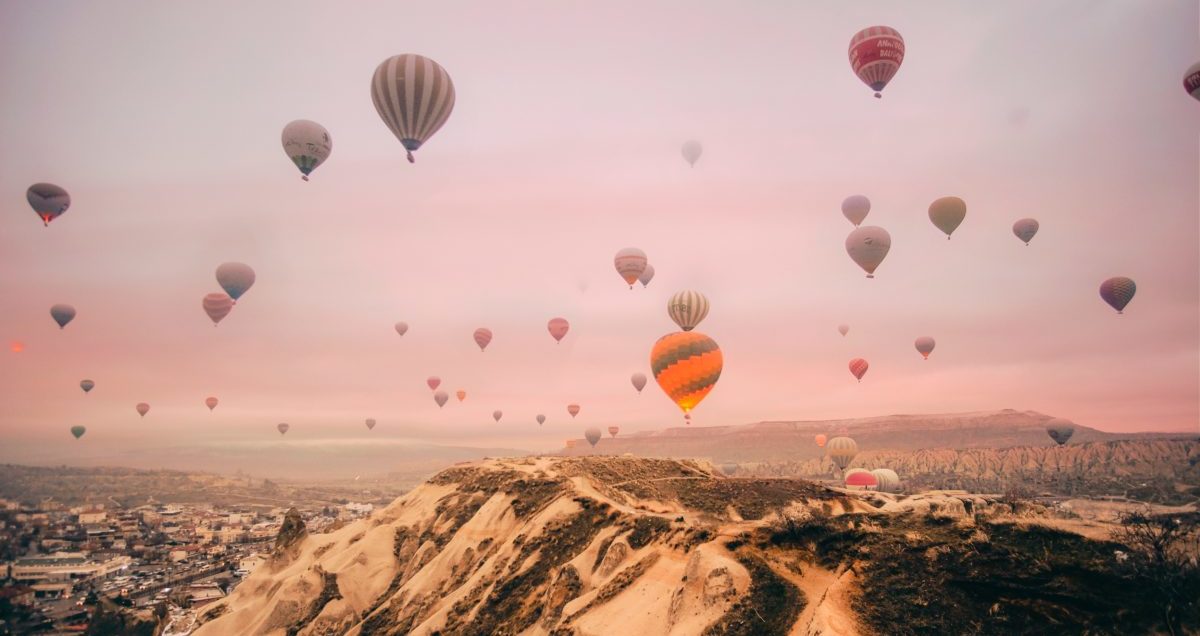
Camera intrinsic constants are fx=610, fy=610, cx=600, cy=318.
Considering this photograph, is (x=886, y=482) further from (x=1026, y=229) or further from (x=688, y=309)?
(x=688, y=309)

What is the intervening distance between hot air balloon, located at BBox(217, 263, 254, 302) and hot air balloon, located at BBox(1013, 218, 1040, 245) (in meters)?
88.4

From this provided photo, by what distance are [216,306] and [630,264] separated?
48.7 m

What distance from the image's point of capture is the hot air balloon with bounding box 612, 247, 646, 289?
69438mm

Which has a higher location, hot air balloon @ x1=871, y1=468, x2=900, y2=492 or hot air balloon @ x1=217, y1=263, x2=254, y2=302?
hot air balloon @ x1=217, y1=263, x2=254, y2=302

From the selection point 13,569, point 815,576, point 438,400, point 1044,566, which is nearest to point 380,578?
point 815,576

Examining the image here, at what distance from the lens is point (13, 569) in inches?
3925

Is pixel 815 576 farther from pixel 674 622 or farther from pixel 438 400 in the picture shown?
pixel 438 400

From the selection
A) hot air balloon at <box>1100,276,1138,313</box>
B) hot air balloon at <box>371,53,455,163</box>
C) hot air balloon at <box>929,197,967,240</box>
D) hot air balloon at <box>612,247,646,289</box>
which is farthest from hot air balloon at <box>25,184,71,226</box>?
hot air balloon at <box>1100,276,1138,313</box>

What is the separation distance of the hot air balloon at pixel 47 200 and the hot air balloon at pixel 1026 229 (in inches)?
4148

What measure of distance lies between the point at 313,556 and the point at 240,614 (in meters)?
7.46

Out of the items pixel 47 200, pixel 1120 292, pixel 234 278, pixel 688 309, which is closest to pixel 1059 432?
pixel 1120 292

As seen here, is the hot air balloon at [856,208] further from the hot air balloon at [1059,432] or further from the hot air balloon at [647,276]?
the hot air balloon at [1059,432]

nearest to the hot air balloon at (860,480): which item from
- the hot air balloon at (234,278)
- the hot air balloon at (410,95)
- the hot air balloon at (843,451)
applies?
the hot air balloon at (843,451)

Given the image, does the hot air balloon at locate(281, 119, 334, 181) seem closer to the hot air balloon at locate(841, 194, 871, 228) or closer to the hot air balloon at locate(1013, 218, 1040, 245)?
the hot air balloon at locate(841, 194, 871, 228)
